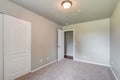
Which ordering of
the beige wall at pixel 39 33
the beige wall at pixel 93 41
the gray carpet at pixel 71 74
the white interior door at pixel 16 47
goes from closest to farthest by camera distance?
1. the white interior door at pixel 16 47
2. the beige wall at pixel 39 33
3. the gray carpet at pixel 71 74
4. the beige wall at pixel 93 41

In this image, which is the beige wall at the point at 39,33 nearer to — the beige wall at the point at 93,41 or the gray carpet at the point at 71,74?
the gray carpet at the point at 71,74

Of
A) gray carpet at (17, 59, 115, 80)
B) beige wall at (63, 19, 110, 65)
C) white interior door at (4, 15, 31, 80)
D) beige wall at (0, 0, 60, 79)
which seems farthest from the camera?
beige wall at (63, 19, 110, 65)

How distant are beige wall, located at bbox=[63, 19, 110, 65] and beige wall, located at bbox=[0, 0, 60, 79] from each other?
153 cm

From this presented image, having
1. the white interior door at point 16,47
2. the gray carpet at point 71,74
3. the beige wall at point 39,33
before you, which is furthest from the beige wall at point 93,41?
the white interior door at point 16,47

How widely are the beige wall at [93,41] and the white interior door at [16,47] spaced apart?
2.99m

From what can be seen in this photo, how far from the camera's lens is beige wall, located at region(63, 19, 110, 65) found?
11.8ft

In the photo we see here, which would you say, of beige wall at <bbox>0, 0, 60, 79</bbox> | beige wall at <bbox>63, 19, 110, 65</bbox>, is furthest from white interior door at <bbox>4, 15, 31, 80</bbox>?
beige wall at <bbox>63, 19, 110, 65</bbox>

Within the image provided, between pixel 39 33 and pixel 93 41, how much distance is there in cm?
298

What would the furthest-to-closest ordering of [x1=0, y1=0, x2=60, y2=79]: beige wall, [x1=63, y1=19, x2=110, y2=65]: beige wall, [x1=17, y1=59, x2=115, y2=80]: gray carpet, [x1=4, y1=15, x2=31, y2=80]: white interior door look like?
[x1=63, y1=19, x2=110, y2=65]: beige wall → [x1=17, y1=59, x2=115, y2=80]: gray carpet → [x1=0, y1=0, x2=60, y2=79]: beige wall → [x1=4, y1=15, x2=31, y2=80]: white interior door

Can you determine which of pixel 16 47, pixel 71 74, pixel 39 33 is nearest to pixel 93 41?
pixel 71 74

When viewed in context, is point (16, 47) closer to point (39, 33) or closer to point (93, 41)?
point (39, 33)

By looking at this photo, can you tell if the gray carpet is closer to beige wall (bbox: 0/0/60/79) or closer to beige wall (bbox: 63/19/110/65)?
beige wall (bbox: 0/0/60/79)

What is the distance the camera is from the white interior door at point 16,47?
2.07 meters

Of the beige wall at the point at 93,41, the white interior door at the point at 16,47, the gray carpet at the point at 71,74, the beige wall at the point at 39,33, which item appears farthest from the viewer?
the beige wall at the point at 93,41
